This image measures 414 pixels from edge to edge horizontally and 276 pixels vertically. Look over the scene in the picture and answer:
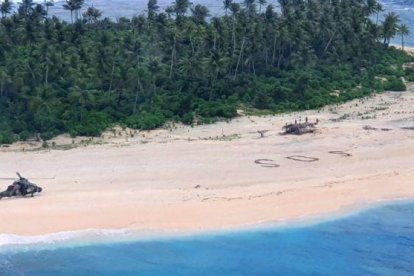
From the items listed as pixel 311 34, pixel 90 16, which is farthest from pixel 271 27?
pixel 90 16

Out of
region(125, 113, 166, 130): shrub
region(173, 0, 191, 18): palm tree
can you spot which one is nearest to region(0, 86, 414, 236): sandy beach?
region(125, 113, 166, 130): shrub

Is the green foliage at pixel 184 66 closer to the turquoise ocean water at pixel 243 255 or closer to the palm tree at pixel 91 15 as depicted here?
the palm tree at pixel 91 15

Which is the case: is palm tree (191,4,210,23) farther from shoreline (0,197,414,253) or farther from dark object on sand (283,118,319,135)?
shoreline (0,197,414,253)

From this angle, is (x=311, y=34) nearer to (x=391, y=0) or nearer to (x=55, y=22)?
(x=55, y=22)

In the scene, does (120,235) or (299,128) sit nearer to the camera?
(120,235)

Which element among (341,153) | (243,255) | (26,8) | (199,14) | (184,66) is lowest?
(243,255)

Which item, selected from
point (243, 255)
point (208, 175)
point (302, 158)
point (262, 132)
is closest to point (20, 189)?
point (208, 175)

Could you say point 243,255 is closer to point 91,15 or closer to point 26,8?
point 26,8

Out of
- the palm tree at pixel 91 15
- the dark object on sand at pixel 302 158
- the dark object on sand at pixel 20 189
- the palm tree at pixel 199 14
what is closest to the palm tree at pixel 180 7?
the palm tree at pixel 199 14
